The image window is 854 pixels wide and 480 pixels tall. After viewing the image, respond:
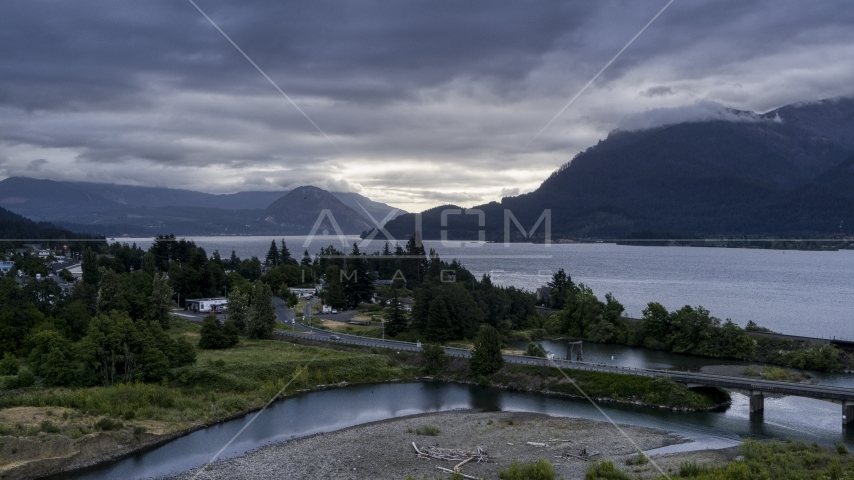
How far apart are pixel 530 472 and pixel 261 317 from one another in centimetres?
3530

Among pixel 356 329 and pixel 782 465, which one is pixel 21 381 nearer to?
pixel 356 329

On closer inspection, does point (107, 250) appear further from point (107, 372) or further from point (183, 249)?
point (107, 372)

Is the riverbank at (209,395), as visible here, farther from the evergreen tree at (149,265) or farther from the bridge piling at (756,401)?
the evergreen tree at (149,265)

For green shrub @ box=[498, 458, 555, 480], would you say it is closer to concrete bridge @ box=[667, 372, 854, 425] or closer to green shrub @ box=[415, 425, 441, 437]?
green shrub @ box=[415, 425, 441, 437]

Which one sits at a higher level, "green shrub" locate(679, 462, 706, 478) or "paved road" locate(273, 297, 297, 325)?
"paved road" locate(273, 297, 297, 325)

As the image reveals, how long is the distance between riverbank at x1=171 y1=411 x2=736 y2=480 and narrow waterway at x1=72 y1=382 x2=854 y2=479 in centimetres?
147

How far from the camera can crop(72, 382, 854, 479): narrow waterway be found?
3137 centimetres

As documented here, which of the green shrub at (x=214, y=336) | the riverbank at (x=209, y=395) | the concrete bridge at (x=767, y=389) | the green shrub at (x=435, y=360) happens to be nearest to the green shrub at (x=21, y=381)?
the riverbank at (x=209, y=395)

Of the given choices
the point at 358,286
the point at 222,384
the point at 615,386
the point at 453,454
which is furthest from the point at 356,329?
the point at 453,454

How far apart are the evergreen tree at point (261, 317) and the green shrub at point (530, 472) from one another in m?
33.9

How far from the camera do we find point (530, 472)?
87.2 feet

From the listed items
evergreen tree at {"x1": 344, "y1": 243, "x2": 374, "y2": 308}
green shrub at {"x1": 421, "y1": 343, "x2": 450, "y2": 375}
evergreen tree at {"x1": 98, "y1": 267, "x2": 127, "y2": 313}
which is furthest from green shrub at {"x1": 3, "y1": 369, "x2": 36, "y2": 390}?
evergreen tree at {"x1": 344, "y1": 243, "x2": 374, "y2": 308}

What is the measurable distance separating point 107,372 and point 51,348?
4110mm

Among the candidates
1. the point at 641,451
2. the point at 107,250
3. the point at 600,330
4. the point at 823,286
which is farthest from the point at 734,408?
the point at 107,250
